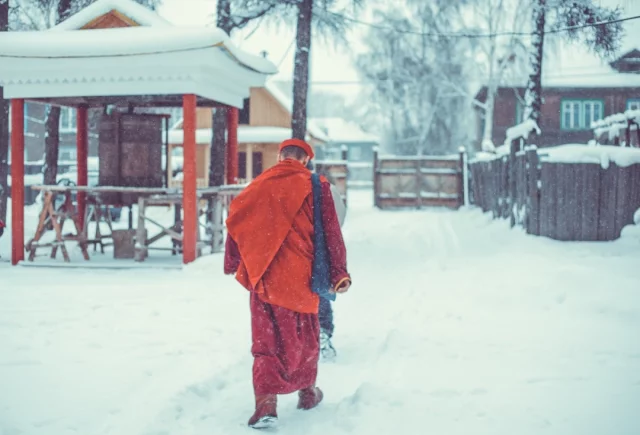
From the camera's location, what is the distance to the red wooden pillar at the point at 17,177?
10.4 meters

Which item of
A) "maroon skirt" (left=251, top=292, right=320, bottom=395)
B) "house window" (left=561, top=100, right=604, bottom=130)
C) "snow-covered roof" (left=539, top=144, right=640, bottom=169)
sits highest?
"house window" (left=561, top=100, right=604, bottom=130)

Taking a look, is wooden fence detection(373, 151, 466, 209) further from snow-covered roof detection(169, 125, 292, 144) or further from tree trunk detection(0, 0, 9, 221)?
tree trunk detection(0, 0, 9, 221)

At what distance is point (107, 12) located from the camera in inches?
417

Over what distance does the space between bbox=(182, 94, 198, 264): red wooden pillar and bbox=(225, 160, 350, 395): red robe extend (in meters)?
6.07

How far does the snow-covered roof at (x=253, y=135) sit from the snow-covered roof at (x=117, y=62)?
52.9 ft

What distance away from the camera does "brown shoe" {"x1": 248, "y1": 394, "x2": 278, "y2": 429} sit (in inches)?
150

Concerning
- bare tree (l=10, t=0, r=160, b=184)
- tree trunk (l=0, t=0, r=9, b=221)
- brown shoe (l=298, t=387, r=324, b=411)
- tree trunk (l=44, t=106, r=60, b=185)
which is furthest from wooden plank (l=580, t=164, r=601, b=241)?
tree trunk (l=44, t=106, r=60, b=185)

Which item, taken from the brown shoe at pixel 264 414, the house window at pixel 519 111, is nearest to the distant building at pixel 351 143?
the house window at pixel 519 111

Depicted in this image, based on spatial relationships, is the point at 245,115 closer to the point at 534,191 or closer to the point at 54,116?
the point at 54,116

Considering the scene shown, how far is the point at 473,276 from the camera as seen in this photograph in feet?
30.1

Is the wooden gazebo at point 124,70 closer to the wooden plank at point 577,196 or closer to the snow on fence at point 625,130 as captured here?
the wooden plank at point 577,196

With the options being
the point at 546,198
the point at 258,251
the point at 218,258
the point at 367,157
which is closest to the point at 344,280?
the point at 258,251

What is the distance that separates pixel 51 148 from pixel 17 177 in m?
5.07

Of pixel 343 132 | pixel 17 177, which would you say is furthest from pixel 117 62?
pixel 343 132
